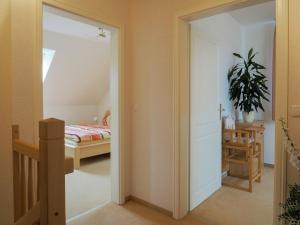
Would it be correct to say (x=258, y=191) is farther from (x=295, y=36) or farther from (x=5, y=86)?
(x=5, y=86)

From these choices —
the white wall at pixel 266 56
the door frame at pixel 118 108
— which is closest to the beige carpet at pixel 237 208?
the door frame at pixel 118 108

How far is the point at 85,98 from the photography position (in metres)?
6.69

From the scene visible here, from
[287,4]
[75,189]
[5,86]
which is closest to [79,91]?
[75,189]

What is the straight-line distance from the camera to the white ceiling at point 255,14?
135 inches

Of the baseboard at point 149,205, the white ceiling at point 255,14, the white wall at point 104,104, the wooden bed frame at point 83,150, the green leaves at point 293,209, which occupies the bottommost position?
the baseboard at point 149,205

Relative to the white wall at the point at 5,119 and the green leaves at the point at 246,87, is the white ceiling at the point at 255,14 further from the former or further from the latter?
the white wall at the point at 5,119

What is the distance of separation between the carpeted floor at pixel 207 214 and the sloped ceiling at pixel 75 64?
10.3 feet

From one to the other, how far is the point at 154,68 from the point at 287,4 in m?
1.33

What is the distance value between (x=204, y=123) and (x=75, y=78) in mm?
4120

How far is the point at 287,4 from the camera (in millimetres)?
1665

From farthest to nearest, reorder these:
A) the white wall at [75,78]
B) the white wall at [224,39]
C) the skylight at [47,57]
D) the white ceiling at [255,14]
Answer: the white wall at [75,78], the skylight at [47,57], the white ceiling at [255,14], the white wall at [224,39]

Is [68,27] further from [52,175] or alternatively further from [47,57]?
[52,175]

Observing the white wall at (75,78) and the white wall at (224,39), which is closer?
the white wall at (224,39)

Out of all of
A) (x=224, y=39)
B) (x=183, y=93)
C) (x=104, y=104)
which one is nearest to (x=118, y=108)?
(x=183, y=93)
